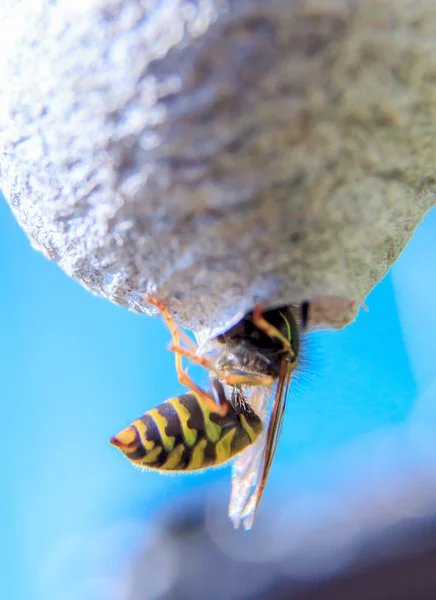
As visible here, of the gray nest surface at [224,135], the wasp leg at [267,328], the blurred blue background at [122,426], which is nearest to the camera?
the gray nest surface at [224,135]

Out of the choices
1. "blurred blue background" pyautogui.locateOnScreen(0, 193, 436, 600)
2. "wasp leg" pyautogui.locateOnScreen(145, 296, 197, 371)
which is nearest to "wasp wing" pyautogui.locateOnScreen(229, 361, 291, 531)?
"wasp leg" pyautogui.locateOnScreen(145, 296, 197, 371)

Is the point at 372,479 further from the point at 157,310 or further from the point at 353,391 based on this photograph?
the point at 157,310

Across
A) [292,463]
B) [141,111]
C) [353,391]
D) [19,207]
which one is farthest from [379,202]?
[292,463]

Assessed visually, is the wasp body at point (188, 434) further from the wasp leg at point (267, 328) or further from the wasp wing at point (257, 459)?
the wasp leg at point (267, 328)

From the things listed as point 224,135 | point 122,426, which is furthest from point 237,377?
point 122,426

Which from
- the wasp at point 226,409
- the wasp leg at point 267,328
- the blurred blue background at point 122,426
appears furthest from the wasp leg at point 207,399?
the blurred blue background at point 122,426

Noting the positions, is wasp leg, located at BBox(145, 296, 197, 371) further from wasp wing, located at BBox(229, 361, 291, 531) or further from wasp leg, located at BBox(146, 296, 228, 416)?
wasp wing, located at BBox(229, 361, 291, 531)
